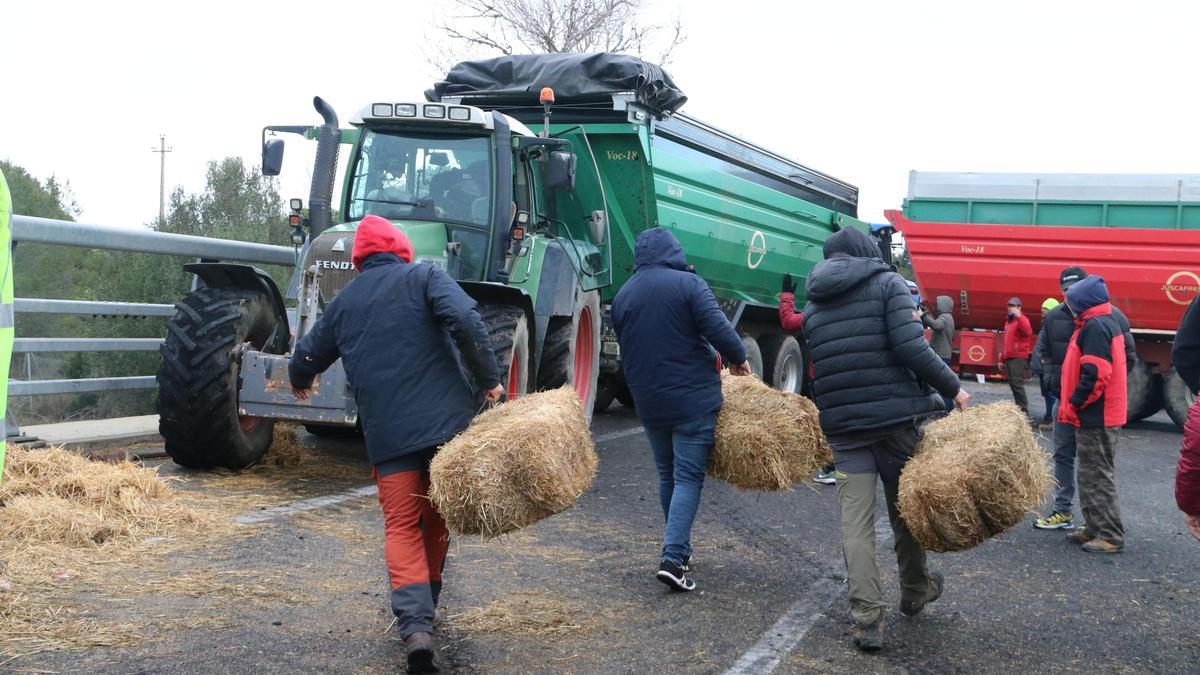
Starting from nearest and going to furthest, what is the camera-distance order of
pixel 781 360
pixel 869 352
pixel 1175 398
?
pixel 869 352 → pixel 781 360 → pixel 1175 398

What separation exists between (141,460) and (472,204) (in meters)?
3.10

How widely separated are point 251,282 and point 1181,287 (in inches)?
493

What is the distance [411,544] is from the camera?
14.8ft

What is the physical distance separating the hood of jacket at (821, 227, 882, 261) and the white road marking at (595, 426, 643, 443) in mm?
5995

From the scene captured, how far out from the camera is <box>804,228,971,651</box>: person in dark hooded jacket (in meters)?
5.10

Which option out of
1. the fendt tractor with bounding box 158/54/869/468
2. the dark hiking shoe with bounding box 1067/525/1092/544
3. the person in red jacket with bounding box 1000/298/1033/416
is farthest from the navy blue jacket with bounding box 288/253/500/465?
the person in red jacket with bounding box 1000/298/1033/416

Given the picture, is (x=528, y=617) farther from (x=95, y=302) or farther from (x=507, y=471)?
(x=95, y=302)

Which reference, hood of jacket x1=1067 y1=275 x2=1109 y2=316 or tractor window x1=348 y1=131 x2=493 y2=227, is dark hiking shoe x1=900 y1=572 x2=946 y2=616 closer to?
hood of jacket x1=1067 y1=275 x2=1109 y2=316

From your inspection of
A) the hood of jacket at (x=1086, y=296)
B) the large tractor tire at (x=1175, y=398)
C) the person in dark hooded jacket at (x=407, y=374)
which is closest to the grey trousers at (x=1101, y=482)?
the hood of jacket at (x=1086, y=296)

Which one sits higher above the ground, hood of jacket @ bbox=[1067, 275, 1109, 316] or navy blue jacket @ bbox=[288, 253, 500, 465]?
hood of jacket @ bbox=[1067, 275, 1109, 316]

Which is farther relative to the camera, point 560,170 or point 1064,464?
point 560,170

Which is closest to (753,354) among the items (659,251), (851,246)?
(659,251)

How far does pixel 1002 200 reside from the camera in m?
16.7

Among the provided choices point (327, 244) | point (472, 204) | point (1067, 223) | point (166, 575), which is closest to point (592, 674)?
point (166, 575)
